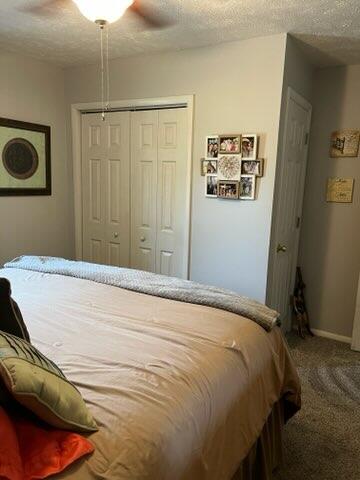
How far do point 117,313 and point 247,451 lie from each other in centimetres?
79

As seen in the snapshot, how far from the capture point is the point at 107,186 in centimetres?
346

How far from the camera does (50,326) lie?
1537 mm

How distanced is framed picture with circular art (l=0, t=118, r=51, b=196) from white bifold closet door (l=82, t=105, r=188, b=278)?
368 millimetres

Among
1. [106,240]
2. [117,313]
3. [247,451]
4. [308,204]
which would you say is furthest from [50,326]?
[308,204]

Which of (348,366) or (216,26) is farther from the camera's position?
(348,366)

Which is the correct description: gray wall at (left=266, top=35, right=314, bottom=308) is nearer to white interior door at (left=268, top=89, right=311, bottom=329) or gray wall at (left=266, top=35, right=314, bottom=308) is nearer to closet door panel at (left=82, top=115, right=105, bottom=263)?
white interior door at (left=268, top=89, right=311, bottom=329)

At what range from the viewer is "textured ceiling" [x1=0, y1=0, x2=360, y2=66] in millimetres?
2092

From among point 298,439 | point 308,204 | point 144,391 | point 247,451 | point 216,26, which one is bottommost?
point 298,439

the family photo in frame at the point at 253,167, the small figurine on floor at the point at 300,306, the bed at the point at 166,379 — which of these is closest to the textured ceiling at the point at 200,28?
the family photo in frame at the point at 253,167

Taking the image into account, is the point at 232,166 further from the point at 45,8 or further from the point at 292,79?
the point at 45,8

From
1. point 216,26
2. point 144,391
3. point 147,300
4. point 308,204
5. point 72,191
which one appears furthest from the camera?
point 72,191

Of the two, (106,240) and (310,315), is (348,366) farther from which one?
(106,240)

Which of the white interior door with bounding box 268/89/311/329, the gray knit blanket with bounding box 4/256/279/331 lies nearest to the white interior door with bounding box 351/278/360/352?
the white interior door with bounding box 268/89/311/329

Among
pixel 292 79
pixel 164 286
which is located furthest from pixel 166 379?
pixel 292 79
